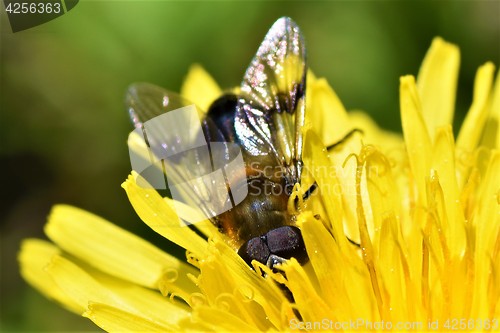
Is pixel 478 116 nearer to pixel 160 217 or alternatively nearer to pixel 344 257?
pixel 344 257

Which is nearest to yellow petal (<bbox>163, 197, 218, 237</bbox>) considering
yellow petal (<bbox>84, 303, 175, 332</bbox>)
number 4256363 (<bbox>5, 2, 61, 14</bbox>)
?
yellow petal (<bbox>84, 303, 175, 332</bbox>)

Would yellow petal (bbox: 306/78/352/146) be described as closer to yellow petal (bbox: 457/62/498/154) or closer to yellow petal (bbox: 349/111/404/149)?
yellow petal (bbox: 349/111/404/149)

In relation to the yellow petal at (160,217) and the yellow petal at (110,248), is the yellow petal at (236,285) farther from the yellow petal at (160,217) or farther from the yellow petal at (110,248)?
the yellow petal at (110,248)

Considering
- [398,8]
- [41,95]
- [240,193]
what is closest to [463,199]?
[240,193]

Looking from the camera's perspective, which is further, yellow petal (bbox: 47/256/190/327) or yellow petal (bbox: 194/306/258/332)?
yellow petal (bbox: 47/256/190/327)

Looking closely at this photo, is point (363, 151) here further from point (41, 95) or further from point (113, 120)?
point (41, 95)
